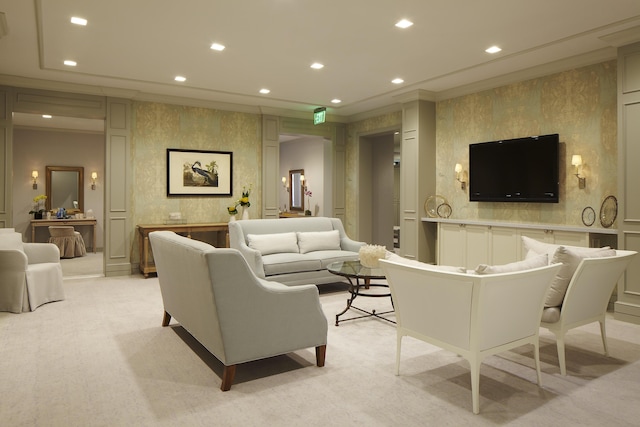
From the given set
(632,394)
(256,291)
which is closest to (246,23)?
(256,291)

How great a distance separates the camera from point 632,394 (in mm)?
2797

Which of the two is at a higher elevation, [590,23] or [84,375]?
[590,23]

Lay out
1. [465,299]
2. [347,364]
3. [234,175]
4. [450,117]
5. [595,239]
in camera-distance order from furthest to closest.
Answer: [234,175] < [450,117] < [595,239] < [347,364] < [465,299]

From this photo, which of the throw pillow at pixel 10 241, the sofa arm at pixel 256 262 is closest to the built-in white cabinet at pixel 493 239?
the sofa arm at pixel 256 262

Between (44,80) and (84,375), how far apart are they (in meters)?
4.84

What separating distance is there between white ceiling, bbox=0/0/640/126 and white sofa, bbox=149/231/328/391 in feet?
7.46

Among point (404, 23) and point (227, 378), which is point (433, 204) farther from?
point (227, 378)

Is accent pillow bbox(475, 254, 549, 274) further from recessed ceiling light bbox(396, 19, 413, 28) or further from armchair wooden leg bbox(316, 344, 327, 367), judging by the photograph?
recessed ceiling light bbox(396, 19, 413, 28)

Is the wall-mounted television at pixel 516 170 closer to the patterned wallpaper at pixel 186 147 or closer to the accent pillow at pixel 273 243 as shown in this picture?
the accent pillow at pixel 273 243

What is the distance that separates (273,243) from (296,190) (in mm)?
6519

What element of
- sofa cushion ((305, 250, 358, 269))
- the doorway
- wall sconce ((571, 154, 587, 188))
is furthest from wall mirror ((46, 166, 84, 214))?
wall sconce ((571, 154, 587, 188))

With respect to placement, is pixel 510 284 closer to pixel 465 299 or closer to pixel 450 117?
pixel 465 299

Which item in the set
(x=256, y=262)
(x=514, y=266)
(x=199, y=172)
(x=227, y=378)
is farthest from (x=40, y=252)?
(x=514, y=266)

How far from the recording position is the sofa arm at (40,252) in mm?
5328
